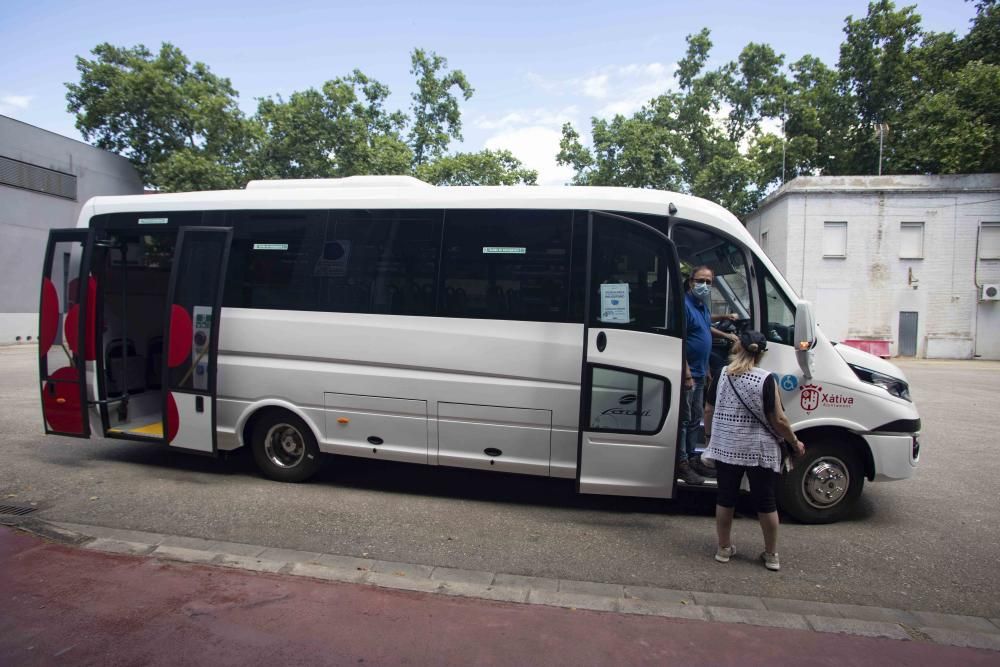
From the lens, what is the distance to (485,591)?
164 inches

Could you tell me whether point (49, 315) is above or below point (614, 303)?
below

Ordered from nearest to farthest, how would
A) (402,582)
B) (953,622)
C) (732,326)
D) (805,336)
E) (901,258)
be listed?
(953,622) → (402,582) → (805,336) → (732,326) → (901,258)

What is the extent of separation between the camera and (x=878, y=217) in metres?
26.3

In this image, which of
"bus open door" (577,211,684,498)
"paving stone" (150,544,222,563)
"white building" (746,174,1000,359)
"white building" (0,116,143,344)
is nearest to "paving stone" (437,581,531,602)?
"bus open door" (577,211,684,498)

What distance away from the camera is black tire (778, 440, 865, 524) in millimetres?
5336

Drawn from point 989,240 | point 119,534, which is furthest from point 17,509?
point 989,240

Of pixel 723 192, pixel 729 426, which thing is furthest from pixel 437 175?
pixel 729 426

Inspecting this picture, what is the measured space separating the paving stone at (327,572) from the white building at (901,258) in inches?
1030

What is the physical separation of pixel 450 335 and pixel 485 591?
238 centimetres

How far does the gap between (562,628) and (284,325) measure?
4.06 metres

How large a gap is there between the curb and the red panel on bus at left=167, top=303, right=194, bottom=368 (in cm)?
207

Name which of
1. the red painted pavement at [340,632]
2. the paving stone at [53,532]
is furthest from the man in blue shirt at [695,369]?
the paving stone at [53,532]

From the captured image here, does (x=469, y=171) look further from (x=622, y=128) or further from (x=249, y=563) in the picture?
(x=249, y=563)

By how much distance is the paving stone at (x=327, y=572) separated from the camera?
4.30 m
